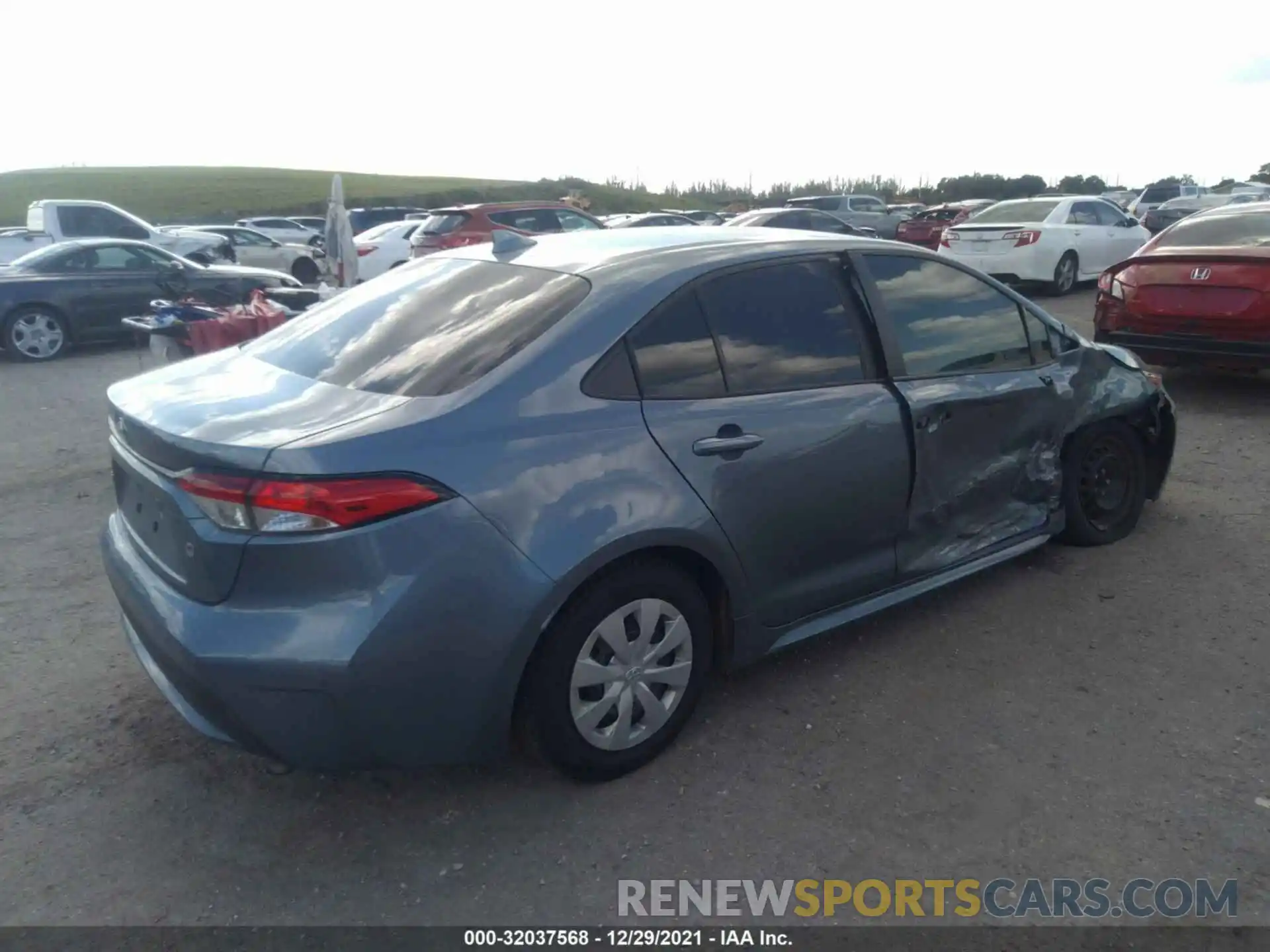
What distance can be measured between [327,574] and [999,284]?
3.26 m

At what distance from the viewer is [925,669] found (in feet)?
13.0

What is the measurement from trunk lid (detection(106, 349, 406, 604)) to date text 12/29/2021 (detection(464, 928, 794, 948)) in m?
1.16

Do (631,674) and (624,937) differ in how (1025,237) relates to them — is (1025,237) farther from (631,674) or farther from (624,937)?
(624,937)

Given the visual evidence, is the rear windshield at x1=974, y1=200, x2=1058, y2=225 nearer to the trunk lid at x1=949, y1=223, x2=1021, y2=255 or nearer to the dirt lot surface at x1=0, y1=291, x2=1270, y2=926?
the trunk lid at x1=949, y1=223, x2=1021, y2=255

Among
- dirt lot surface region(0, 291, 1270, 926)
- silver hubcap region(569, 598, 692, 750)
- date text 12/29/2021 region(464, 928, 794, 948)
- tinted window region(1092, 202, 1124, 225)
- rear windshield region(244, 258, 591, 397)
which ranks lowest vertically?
date text 12/29/2021 region(464, 928, 794, 948)

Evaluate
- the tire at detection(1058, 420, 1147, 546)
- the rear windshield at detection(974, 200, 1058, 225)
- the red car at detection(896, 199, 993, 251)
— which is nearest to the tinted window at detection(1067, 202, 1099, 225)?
the rear windshield at detection(974, 200, 1058, 225)

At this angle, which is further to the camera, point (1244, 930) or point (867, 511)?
point (867, 511)

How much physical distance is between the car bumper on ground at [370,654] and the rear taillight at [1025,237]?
13.5 meters

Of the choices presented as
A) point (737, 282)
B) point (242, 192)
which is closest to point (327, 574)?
point (737, 282)

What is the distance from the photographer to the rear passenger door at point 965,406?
396 centimetres

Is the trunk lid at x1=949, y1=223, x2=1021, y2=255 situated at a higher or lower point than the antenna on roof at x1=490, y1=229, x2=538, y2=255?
lower

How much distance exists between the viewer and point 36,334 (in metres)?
11.9

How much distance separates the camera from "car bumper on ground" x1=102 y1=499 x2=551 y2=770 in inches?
104

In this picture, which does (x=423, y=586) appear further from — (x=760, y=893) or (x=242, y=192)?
(x=242, y=192)
